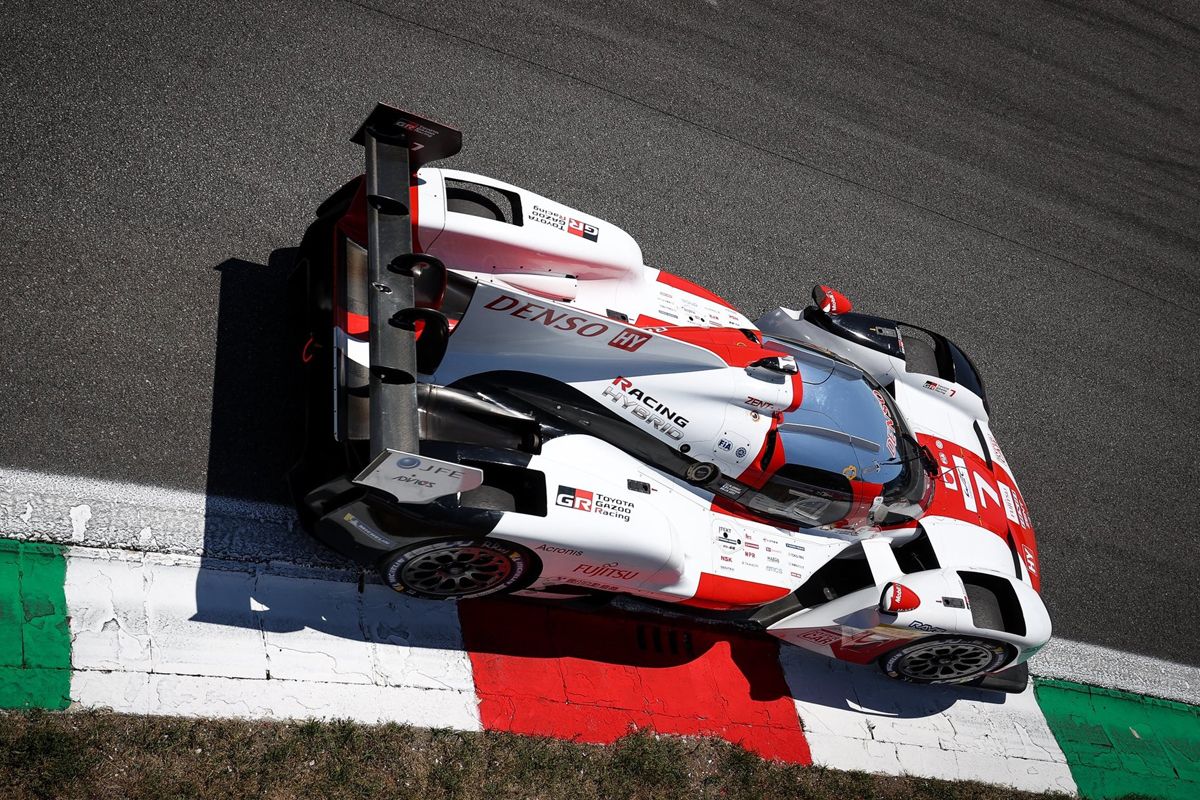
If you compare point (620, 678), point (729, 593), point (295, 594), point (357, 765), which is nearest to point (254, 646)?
point (295, 594)

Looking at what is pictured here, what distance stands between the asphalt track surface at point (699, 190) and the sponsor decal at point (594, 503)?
5.33 feet

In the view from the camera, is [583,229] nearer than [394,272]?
No

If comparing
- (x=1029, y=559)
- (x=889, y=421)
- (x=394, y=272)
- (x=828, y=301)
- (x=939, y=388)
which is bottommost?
(x=1029, y=559)

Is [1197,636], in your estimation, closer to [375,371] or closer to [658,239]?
[658,239]

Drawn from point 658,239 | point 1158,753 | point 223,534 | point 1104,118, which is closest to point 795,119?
point 658,239

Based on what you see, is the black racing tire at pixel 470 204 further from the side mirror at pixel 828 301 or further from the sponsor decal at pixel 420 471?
the side mirror at pixel 828 301

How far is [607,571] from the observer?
525 cm

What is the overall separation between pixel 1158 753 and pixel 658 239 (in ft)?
16.9

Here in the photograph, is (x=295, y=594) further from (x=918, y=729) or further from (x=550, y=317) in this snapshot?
(x=918, y=729)

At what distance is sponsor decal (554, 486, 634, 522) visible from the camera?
5074 mm

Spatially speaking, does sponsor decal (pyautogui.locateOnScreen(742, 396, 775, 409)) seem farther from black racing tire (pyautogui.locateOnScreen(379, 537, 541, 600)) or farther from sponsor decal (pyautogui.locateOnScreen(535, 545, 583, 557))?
black racing tire (pyautogui.locateOnScreen(379, 537, 541, 600))

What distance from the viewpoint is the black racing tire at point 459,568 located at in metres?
4.89

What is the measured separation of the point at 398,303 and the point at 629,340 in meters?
1.38

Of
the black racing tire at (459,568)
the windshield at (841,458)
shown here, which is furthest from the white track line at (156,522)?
the windshield at (841,458)
